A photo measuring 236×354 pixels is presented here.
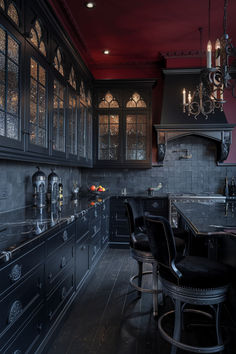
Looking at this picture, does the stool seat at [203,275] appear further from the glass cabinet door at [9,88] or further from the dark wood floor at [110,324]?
the glass cabinet door at [9,88]

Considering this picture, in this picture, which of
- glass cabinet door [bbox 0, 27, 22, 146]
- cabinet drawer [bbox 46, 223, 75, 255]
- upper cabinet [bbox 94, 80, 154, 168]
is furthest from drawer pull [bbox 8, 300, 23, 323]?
upper cabinet [bbox 94, 80, 154, 168]

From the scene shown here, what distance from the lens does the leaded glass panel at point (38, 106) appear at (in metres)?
2.24

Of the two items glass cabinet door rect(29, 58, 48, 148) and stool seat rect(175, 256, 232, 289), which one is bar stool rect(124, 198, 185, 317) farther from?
glass cabinet door rect(29, 58, 48, 148)

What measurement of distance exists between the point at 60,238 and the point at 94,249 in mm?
1485

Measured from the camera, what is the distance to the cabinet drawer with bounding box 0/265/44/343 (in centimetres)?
125

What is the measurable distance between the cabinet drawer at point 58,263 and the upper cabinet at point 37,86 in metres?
0.78

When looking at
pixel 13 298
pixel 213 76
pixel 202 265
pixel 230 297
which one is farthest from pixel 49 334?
pixel 213 76

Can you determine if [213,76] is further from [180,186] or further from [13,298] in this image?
[180,186]

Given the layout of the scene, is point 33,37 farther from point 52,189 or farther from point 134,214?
point 134,214

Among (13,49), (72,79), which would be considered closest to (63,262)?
(13,49)

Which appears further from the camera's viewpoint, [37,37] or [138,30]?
[138,30]

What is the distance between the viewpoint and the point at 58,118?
9.57 ft

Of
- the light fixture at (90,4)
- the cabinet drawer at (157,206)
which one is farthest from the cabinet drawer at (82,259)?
the light fixture at (90,4)

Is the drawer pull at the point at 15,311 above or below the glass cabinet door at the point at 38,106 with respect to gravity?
below
